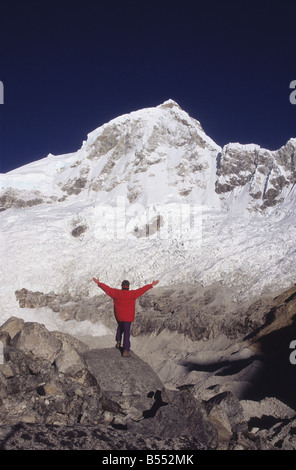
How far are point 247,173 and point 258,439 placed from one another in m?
43.5

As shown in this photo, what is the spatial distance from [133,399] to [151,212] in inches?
1249

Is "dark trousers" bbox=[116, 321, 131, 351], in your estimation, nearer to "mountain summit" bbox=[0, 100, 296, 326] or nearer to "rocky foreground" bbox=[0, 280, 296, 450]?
"rocky foreground" bbox=[0, 280, 296, 450]

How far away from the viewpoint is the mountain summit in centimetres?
2805

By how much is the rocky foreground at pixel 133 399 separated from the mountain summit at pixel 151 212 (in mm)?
8680

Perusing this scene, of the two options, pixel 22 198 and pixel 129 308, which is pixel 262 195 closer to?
pixel 22 198

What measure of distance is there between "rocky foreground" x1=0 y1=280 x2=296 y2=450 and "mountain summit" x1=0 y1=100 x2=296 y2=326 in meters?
8.68

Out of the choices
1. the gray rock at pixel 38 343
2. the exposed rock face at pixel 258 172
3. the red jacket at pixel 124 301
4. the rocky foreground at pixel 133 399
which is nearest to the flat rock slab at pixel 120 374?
the rocky foreground at pixel 133 399

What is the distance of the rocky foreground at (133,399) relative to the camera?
6266 mm

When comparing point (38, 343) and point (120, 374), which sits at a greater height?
point (38, 343)

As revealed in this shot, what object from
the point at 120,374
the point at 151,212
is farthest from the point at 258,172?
the point at 120,374

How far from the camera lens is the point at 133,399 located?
9164mm

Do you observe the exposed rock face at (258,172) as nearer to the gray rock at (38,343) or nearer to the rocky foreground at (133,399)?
the rocky foreground at (133,399)

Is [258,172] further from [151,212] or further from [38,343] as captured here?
[38,343]

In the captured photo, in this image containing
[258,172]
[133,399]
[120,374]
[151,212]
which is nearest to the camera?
[133,399]
